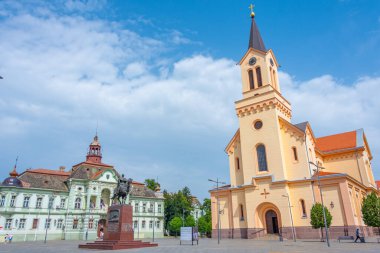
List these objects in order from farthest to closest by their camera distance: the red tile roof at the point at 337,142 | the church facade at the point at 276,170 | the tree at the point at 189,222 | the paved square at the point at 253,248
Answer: the tree at the point at 189,222 → the red tile roof at the point at 337,142 → the church facade at the point at 276,170 → the paved square at the point at 253,248

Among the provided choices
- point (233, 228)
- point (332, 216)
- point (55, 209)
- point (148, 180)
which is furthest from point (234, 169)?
point (148, 180)

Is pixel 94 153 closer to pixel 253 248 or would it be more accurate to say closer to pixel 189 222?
pixel 189 222

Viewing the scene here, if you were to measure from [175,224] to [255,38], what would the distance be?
42.2m

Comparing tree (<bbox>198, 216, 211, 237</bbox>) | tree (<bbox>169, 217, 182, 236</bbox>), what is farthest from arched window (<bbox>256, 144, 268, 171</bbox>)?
tree (<bbox>169, 217, 182, 236</bbox>)

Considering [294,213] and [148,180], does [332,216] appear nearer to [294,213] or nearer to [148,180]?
[294,213]

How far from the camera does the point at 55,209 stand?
4856cm

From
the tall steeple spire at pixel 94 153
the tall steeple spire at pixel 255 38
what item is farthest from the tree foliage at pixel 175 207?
the tall steeple spire at pixel 255 38

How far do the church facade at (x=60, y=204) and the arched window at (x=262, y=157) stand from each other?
17823mm

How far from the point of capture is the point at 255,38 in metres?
44.1

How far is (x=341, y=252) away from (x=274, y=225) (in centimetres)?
1992

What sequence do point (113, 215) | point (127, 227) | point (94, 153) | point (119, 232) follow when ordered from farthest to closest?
point (94, 153) → point (113, 215) → point (127, 227) → point (119, 232)

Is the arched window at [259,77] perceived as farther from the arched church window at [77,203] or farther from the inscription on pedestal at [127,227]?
the arched church window at [77,203]

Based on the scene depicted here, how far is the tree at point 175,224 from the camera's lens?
63.6 m

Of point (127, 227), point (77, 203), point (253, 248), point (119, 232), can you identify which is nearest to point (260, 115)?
point (253, 248)
